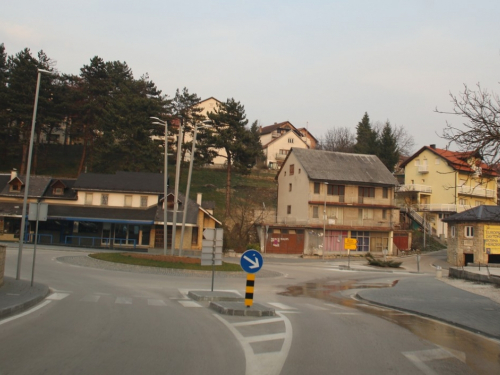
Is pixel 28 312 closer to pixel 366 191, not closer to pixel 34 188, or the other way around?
pixel 34 188

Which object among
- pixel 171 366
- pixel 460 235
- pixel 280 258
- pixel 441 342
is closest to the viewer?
pixel 171 366

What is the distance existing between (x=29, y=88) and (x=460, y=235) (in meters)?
48.1

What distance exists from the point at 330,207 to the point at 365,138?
1498 inches

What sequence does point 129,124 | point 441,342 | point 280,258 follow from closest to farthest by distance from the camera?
point 441,342, point 280,258, point 129,124

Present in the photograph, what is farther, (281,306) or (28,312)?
(281,306)

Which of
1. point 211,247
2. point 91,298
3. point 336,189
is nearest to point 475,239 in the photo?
point 336,189

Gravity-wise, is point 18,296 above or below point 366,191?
below

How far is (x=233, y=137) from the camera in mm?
58875

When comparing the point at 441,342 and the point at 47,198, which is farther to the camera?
the point at 47,198

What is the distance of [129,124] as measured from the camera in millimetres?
57438

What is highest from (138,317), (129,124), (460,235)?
(129,124)

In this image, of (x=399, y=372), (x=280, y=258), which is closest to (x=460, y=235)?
(x=280, y=258)

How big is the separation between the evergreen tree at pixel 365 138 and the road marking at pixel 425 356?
3030 inches

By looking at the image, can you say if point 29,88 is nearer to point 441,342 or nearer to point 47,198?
point 47,198
